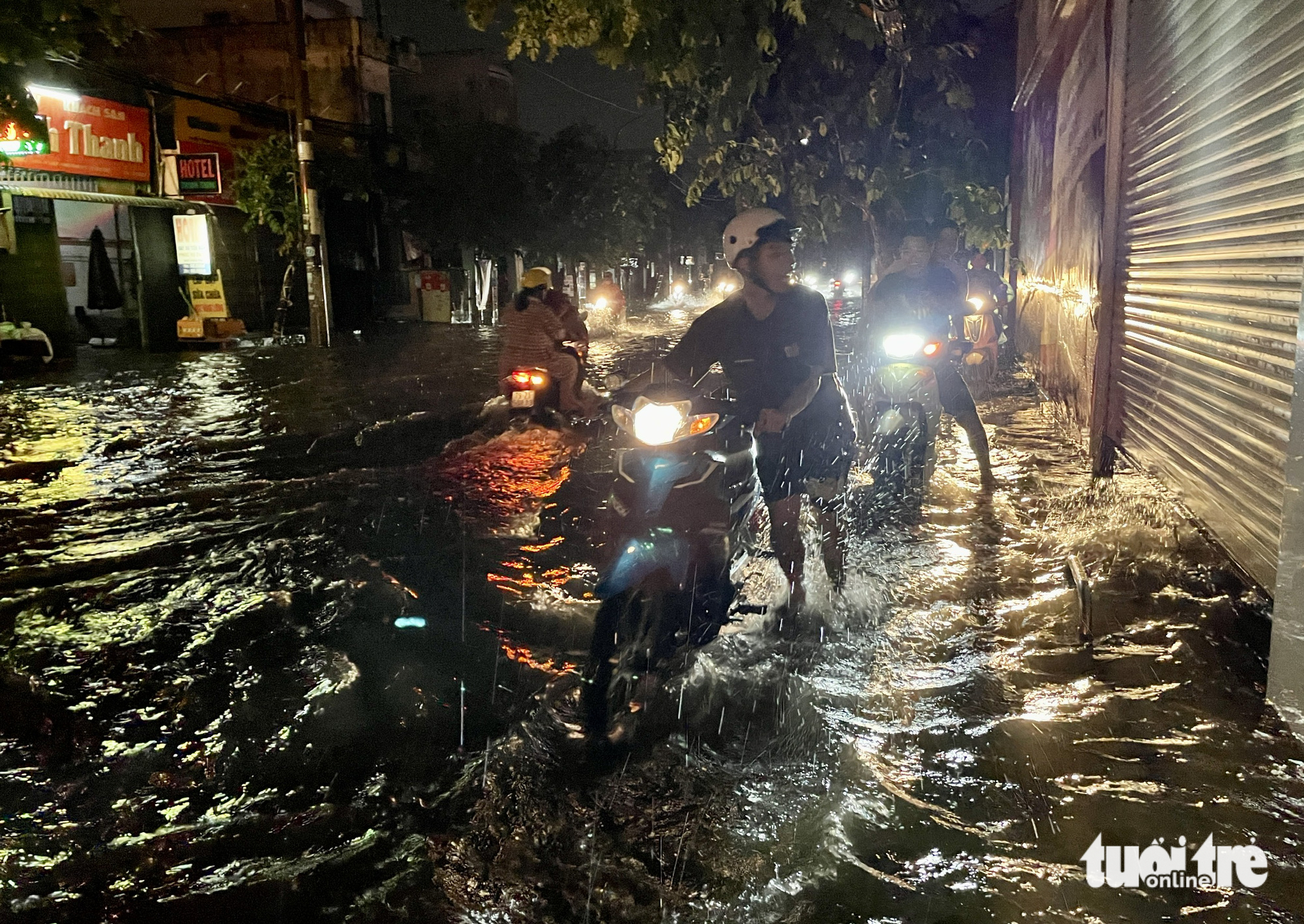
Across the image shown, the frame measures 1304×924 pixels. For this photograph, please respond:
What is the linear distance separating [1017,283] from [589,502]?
12457 mm

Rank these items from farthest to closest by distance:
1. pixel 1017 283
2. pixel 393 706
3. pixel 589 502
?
pixel 1017 283, pixel 589 502, pixel 393 706

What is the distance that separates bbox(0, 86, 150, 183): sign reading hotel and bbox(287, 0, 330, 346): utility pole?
2.93 m

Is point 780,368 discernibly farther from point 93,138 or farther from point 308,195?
point 93,138

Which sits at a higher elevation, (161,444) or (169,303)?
(169,303)

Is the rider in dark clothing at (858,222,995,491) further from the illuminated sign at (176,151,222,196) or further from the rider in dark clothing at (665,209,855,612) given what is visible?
the illuminated sign at (176,151,222,196)

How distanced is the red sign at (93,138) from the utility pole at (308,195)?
2926 millimetres

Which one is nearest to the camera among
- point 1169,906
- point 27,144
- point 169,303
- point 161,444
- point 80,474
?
point 1169,906

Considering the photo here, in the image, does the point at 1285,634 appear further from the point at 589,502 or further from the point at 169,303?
the point at 169,303

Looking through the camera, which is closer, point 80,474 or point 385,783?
point 385,783

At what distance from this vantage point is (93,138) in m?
17.7

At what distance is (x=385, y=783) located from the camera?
3150mm

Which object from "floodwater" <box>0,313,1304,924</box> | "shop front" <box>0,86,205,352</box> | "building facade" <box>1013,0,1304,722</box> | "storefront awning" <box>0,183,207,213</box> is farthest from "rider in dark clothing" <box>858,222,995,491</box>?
"storefront awning" <box>0,183,207,213</box>

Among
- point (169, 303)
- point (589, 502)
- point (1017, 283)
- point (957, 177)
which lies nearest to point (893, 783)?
point (589, 502)

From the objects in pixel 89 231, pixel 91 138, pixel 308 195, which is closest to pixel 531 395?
pixel 308 195
